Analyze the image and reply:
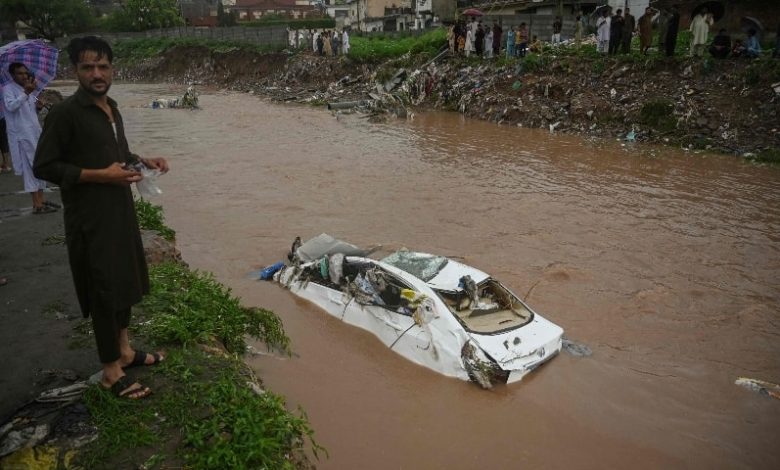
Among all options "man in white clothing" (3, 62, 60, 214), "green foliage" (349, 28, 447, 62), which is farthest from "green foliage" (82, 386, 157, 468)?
"green foliage" (349, 28, 447, 62)

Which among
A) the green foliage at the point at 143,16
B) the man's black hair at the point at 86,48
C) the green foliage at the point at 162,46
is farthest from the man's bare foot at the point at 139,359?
the green foliage at the point at 143,16

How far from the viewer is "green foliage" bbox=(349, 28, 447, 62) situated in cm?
2981

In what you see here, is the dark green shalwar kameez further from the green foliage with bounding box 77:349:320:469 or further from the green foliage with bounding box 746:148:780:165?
the green foliage with bounding box 746:148:780:165

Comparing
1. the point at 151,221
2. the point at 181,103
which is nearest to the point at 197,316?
the point at 151,221

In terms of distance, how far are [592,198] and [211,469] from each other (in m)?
11.5

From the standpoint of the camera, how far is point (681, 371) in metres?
6.54

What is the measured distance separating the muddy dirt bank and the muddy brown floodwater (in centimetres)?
124

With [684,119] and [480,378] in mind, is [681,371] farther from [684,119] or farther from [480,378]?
[684,119]

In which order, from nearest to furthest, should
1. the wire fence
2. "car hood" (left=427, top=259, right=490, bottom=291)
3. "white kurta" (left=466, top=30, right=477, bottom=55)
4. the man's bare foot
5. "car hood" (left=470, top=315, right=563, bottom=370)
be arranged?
the man's bare foot < "car hood" (left=470, top=315, right=563, bottom=370) < "car hood" (left=427, top=259, right=490, bottom=291) < "white kurta" (left=466, top=30, right=477, bottom=55) < the wire fence

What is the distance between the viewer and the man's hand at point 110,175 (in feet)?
10.4

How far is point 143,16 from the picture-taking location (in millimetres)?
61188

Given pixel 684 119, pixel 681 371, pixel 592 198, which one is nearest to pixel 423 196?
pixel 592 198

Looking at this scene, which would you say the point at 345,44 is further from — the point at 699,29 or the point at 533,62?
the point at 699,29

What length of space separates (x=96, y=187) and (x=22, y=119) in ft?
17.6
